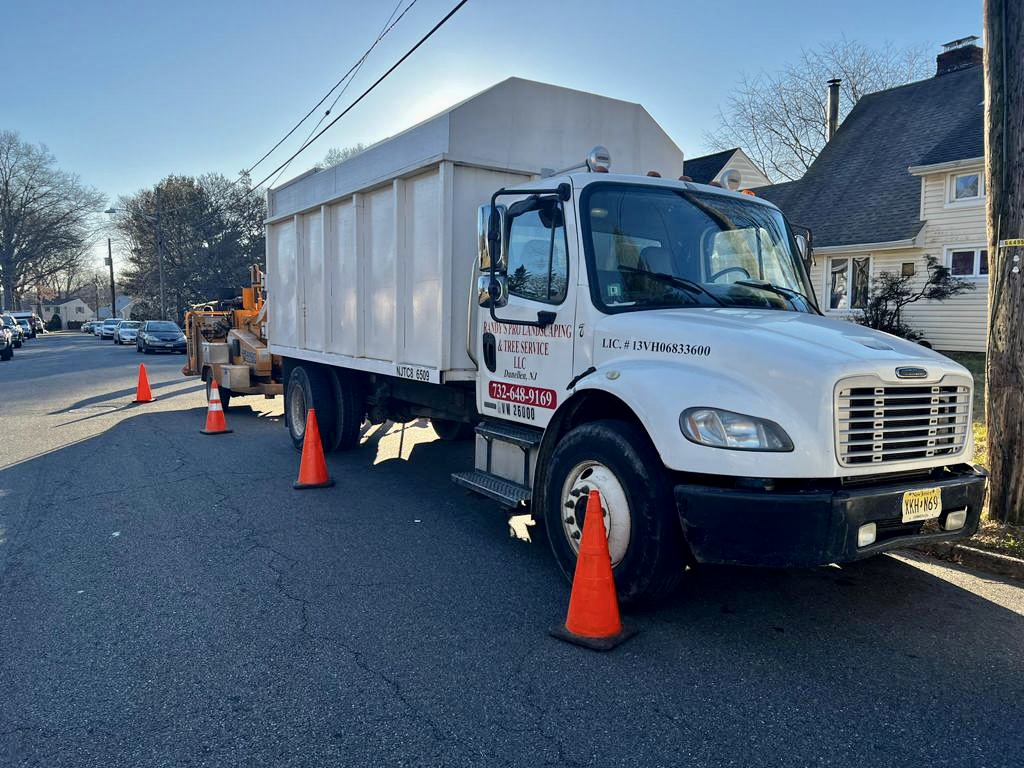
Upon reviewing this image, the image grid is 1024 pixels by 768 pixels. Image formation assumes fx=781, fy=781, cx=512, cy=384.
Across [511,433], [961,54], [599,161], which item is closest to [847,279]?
[961,54]

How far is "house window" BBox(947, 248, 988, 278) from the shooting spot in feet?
67.3

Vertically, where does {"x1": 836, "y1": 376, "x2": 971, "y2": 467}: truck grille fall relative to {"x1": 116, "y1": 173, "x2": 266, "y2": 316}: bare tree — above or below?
below

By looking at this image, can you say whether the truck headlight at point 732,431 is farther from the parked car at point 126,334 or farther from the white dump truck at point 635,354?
the parked car at point 126,334

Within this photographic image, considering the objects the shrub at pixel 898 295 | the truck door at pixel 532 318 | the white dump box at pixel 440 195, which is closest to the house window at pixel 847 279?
the shrub at pixel 898 295

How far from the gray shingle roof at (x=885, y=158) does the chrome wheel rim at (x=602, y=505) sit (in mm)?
19749

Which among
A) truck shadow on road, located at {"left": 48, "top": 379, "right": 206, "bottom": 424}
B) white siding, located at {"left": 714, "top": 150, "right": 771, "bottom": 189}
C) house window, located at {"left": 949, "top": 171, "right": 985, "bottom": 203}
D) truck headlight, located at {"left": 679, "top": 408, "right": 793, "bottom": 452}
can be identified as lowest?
truck shadow on road, located at {"left": 48, "top": 379, "right": 206, "bottom": 424}

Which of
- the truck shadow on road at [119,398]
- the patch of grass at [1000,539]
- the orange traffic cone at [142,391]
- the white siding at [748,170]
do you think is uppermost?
the white siding at [748,170]

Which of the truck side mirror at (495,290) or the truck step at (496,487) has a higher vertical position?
the truck side mirror at (495,290)

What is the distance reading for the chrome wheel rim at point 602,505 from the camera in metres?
4.35

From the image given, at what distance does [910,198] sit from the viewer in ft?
73.4

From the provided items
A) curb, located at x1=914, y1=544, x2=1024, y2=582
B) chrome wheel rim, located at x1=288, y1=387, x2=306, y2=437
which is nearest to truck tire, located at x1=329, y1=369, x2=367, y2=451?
chrome wheel rim, located at x1=288, y1=387, x2=306, y2=437

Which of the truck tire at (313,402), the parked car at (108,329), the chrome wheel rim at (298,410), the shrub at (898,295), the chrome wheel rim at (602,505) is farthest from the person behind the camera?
the parked car at (108,329)

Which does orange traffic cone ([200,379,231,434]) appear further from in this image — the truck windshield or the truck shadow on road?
the truck windshield

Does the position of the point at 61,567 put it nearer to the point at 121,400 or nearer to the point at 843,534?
the point at 843,534
